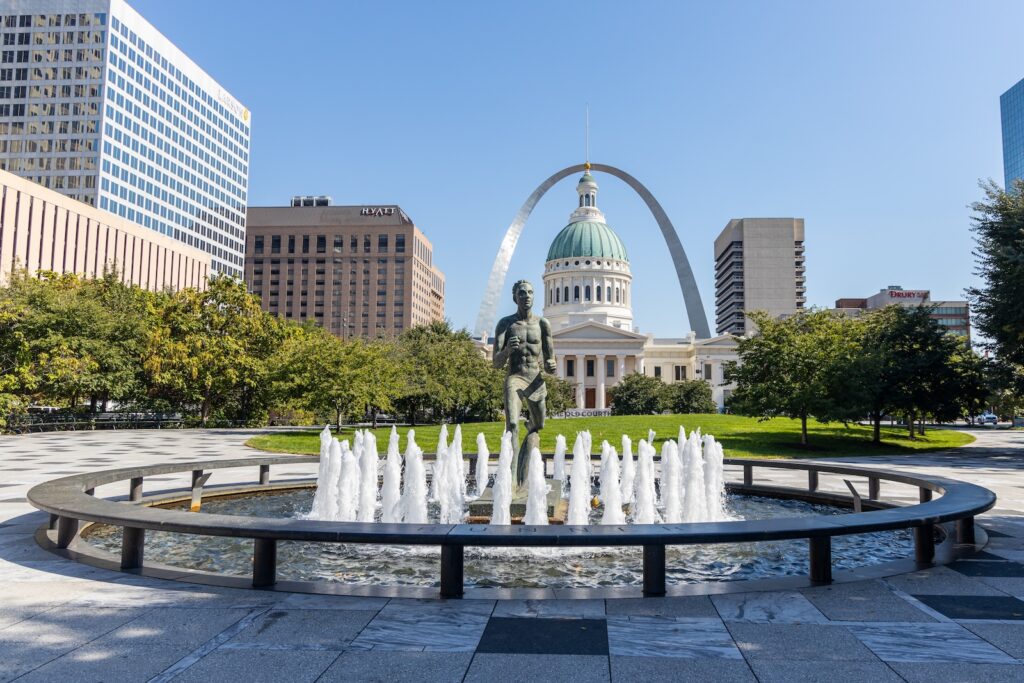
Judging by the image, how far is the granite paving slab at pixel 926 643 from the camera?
173 inches

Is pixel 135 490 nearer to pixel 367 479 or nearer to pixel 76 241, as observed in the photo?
pixel 367 479

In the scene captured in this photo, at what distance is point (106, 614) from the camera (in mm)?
5137

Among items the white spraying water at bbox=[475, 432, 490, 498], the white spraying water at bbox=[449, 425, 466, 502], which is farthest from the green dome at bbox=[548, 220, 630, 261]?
the white spraying water at bbox=[449, 425, 466, 502]

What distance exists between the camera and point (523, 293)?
35.0ft

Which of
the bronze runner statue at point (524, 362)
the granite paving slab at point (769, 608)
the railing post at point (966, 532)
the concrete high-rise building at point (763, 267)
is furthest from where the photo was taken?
the concrete high-rise building at point (763, 267)

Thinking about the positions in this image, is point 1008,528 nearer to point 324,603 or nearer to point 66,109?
point 324,603

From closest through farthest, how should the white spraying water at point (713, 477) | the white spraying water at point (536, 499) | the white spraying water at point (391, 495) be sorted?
the white spraying water at point (536, 499), the white spraying water at point (391, 495), the white spraying water at point (713, 477)

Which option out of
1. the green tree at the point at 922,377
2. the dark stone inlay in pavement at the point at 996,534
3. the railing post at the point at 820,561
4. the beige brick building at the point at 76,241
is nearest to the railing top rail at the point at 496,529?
the railing post at the point at 820,561

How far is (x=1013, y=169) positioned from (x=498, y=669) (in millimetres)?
165766

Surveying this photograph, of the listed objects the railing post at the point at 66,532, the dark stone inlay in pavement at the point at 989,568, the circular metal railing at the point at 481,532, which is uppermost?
the circular metal railing at the point at 481,532

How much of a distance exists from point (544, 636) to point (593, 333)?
97.5 metres

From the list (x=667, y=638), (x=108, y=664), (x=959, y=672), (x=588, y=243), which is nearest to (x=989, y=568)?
(x=959, y=672)

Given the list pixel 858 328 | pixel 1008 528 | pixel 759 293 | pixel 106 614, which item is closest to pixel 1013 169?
pixel 759 293

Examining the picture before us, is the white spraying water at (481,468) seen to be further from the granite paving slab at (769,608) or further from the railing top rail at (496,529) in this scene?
the granite paving slab at (769,608)
